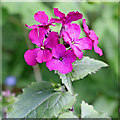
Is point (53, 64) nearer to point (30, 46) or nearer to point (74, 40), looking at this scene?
point (74, 40)

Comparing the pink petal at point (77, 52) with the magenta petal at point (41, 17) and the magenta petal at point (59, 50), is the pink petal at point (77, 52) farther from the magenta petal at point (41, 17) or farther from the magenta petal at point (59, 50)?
the magenta petal at point (41, 17)

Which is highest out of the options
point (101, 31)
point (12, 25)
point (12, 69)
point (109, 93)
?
point (12, 25)

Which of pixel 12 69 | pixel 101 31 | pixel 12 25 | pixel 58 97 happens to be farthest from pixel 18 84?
pixel 58 97

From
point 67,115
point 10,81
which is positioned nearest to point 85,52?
point 10,81

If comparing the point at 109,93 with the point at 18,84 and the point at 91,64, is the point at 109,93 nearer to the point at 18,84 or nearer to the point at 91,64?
the point at 18,84

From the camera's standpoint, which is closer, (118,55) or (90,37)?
(90,37)

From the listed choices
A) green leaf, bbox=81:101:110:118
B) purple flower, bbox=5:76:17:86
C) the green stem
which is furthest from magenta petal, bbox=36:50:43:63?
purple flower, bbox=5:76:17:86

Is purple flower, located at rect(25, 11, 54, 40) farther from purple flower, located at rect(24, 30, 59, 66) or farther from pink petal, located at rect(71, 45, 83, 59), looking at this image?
pink petal, located at rect(71, 45, 83, 59)
